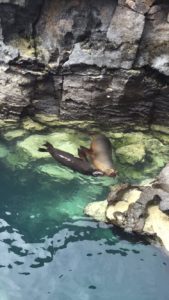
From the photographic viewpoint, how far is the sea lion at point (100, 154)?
26.7 feet

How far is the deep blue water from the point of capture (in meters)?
6.30

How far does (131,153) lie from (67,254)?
251 centimetres

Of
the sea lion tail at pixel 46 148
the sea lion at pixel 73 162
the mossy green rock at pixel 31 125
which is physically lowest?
the sea lion at pixel 73 162

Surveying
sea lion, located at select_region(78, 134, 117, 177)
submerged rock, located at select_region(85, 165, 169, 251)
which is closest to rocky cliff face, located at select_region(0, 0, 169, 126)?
sea lion, located at select_region(78, 134, 117, 177)

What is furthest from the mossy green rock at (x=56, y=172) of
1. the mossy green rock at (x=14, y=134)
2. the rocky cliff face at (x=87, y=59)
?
the rocky cliff face at (x=87, y=59)

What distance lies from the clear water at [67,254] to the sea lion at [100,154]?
0.44m

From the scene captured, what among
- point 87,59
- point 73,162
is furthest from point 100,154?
point 87,59

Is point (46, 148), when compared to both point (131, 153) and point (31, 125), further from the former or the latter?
point (131, 153)

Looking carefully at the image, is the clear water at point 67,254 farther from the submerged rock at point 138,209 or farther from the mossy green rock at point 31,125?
the mossy green rock at point 31,125

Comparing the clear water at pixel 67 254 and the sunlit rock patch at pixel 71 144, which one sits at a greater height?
the sunlit rock patch at pixel 71 144

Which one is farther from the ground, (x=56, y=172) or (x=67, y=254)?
(x=56, y=172)

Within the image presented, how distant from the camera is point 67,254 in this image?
675 centimetres

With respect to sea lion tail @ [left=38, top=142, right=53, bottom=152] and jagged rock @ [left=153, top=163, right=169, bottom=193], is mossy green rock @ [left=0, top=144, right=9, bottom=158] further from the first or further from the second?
jagged rock @ [left=153, top=163, right=169, bottom=193]

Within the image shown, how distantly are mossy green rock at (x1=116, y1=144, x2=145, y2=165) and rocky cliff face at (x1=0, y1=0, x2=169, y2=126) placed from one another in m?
0.57
